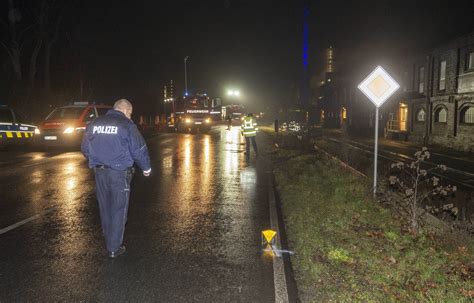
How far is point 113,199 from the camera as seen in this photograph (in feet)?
17.1

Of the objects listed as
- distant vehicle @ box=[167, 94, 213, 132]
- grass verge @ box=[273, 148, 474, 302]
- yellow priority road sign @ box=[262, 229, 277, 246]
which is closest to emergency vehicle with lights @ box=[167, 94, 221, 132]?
distant vehicle @ box=[167, 94, 213, 132]

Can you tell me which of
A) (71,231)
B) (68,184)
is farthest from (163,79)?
(71,231)

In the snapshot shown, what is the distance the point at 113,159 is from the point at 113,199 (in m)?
0.50

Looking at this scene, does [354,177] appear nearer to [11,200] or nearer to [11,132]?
[11,200]

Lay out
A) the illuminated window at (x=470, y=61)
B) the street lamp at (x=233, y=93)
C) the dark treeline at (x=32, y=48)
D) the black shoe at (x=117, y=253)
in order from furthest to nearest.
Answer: the street lamp at (x=233, y=93) → the dark treeline at (x=32, y=48) → the illuminated window at (x=470, y=61) → the black shoe at (x=117, y=253)

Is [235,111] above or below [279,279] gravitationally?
above

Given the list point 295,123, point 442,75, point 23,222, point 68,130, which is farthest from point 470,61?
point 23,222

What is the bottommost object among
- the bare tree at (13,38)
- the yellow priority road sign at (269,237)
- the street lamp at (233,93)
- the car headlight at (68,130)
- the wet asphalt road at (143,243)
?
the wet asphalt road at (143,243)

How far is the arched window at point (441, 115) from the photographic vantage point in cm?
2514

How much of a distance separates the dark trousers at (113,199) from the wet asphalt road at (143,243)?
299 millimetres

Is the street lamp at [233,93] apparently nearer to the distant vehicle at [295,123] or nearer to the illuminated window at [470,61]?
the distant vehicle at [295,123]

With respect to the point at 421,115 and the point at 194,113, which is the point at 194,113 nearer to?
the point at 194,113

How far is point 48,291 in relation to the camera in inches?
170

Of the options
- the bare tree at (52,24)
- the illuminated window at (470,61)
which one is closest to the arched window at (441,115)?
the illuminated window at (470,61)
